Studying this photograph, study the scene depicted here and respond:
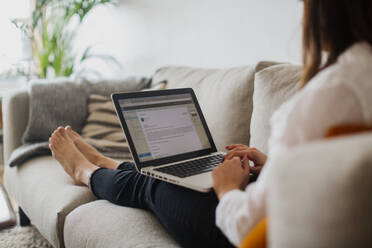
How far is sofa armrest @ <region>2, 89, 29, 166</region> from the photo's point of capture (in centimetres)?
205

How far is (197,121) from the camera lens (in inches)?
55.1

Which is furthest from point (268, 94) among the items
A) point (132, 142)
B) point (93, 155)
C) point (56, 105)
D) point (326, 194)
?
point (56, 105)

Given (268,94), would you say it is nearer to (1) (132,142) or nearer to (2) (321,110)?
(1) (132,142)

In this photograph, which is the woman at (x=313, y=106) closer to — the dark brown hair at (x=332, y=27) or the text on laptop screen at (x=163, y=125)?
the dark brown hair at (x=332, y=27)

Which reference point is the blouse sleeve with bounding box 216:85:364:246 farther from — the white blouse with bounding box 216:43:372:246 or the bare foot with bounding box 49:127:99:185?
the bare foot with bounding box 49:127:99:185

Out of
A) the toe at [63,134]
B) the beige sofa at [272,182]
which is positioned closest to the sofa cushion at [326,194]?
the beige sofa at [272,182]

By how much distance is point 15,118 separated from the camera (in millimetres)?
2053

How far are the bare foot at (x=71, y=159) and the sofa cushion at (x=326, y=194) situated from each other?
3.38 ft

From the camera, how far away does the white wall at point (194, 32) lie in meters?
1.90

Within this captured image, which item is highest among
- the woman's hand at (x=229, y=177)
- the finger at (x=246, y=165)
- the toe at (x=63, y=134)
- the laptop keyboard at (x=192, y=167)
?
the woman's hand at (x=229, y=177)

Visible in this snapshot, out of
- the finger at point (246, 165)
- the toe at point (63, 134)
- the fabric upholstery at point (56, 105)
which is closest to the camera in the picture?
the finger at point (246, 165)

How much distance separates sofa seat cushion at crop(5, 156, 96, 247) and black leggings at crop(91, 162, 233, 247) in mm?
131

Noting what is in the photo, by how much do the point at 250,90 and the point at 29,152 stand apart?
108 centimetres

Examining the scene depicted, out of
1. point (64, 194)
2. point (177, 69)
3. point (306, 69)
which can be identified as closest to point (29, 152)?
point (64, 194)
